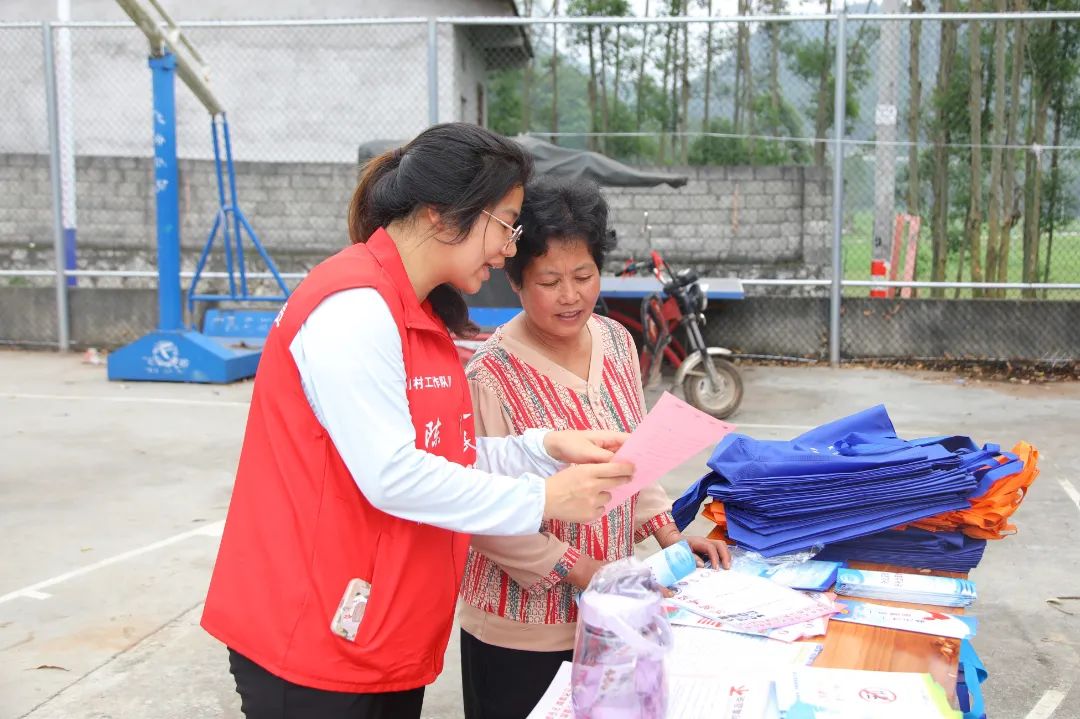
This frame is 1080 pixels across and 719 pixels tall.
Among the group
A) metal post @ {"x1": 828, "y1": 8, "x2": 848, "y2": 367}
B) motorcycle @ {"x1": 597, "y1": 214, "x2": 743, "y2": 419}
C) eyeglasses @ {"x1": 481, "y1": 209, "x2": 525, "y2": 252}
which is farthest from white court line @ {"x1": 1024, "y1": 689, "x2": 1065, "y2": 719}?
metal post @ {"x1": 828, "y1": 8, "x2": 848, "y2": 367}

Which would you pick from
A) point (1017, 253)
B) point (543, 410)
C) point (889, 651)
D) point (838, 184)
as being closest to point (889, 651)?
point (889, 651)

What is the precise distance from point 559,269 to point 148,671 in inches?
84.6

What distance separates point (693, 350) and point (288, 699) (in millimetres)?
6207

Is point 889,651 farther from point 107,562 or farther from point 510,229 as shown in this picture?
point 107,562

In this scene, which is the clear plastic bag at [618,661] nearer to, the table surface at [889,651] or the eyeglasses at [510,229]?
the table surface at [889,651]

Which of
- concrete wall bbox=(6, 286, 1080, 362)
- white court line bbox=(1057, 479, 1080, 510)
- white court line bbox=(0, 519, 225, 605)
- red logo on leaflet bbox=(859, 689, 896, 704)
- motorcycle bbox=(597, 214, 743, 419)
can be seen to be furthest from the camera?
concrete wall bbox=(6, 286, 1080, 362)

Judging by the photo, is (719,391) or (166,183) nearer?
(719,391)

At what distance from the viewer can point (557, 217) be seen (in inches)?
78.3

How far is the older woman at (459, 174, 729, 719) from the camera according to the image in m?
1.96

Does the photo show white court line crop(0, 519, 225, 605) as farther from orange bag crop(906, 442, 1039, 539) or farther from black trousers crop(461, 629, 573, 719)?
orange bag crop(906, 442, 1039, 539)

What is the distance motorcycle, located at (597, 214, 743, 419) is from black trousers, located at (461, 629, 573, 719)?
5.11 m

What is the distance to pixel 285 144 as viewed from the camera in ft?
45.3

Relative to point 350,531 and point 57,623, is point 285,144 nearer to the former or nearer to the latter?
point 57,623

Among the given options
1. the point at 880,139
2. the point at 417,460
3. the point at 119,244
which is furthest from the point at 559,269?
the point at 119,244
